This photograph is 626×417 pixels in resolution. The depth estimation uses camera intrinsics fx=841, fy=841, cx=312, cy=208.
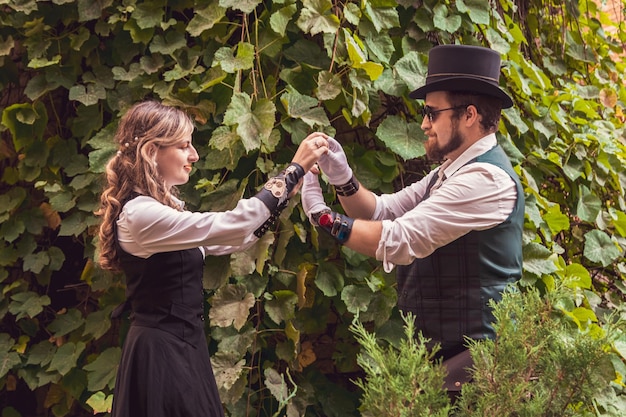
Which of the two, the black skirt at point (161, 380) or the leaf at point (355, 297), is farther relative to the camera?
the leaf at point (355, 297)

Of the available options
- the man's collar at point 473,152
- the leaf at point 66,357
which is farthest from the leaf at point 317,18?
the leaf at point 66,357

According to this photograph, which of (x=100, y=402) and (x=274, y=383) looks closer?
(x=274, y=383)

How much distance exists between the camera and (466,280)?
91.3 inches

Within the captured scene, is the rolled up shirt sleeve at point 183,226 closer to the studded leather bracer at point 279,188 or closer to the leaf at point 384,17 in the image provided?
the studded leather bracer at point 279,188

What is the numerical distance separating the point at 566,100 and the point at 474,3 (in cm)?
89

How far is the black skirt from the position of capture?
2.21 metres

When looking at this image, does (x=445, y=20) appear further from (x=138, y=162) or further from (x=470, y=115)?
(x=138, y=162)

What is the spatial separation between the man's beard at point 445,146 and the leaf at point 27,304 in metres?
1.67

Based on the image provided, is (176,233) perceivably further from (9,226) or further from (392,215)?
(9,226)

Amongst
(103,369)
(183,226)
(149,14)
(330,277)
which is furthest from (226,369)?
(149,14)

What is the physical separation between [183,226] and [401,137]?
100 centimetres

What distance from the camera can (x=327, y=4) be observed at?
9.11 feet

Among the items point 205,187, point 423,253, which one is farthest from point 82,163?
point 423,253

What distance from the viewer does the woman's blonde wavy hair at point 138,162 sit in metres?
2.30
